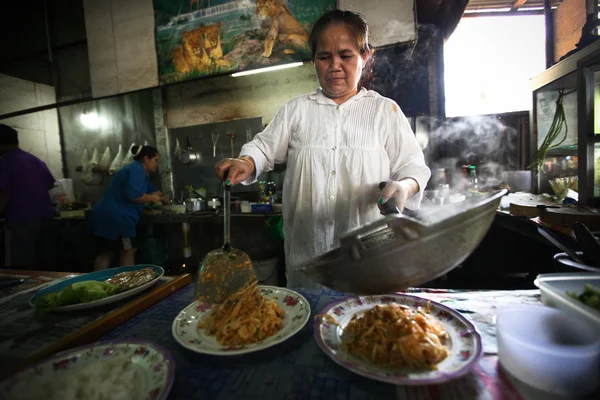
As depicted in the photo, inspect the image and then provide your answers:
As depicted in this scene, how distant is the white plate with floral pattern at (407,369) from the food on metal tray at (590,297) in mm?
382

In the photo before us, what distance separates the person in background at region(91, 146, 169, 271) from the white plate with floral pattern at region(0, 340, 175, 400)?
12.8 feet

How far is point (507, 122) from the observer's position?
179 inches

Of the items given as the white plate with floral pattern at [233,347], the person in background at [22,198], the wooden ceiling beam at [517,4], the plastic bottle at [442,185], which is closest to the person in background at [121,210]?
the person in background at [22,198]

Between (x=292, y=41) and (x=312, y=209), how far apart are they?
A: 297 cm

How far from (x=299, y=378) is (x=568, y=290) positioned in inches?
42.6

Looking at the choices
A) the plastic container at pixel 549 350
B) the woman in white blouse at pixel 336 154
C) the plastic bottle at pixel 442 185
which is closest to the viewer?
the plastic container at pixel 549 350

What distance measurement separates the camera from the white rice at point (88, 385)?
790 mm

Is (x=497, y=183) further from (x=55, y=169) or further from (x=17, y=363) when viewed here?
(x=55, y=169)

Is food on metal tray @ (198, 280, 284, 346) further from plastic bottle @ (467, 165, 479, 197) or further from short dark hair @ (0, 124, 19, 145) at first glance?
short dark hair @ (0, 124, 19, 145)

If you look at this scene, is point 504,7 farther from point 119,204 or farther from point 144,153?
point 119,204

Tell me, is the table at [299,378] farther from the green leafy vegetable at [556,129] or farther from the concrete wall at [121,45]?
the concrete wall at [121,45]

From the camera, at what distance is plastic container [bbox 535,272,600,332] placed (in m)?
0.92

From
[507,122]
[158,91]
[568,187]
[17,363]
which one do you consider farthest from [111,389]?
[158,91]

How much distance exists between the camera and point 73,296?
1.37 meters
